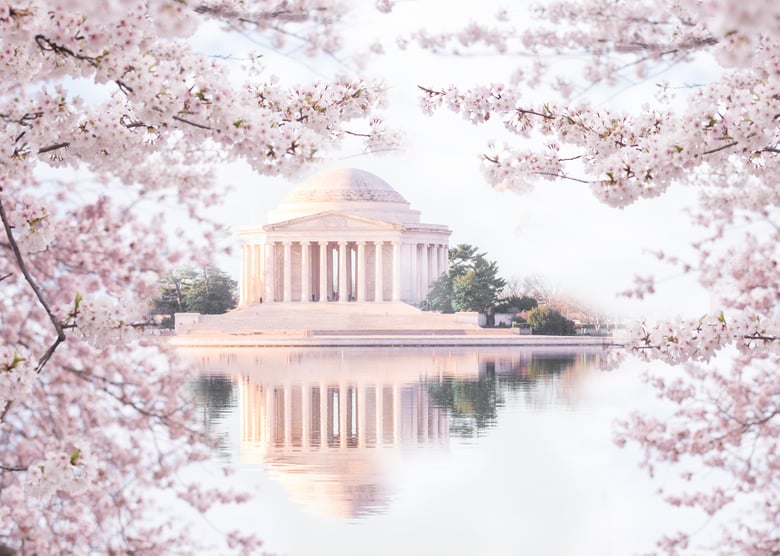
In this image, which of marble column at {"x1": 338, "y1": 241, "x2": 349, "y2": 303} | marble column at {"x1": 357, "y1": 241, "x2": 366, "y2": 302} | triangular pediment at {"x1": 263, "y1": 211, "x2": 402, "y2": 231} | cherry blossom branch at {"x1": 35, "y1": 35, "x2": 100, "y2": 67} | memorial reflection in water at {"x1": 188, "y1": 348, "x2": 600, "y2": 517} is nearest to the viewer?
cherry blossom branch at {"x1": 35, "y1": 35, "x2": 100, "y2": 67}

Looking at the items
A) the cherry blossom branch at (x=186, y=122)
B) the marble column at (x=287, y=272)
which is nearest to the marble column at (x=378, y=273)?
the marble column at (x=287, y=272)

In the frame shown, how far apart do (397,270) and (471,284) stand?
62.5ft

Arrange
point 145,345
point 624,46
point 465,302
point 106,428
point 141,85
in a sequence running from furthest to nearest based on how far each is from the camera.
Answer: point 465,302, point 145,345, point 106,428, point 624,46, point 141,85

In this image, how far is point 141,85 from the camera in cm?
606

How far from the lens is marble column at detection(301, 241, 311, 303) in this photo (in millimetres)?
94062

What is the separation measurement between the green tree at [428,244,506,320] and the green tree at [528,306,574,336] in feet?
33.4

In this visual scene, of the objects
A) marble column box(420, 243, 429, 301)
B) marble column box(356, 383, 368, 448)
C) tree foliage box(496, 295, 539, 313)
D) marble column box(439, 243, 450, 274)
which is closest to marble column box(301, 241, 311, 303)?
marble column box(420, 243, 429, 301)

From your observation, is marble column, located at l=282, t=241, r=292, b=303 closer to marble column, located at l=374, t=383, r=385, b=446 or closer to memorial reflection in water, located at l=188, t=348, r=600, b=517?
memorial reflection in water, located at l=188, t=348, r=600, b=517

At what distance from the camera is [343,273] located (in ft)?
304

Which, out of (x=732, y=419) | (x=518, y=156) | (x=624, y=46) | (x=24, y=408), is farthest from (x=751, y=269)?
(x=24, y=408)

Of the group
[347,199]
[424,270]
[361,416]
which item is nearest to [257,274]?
[347,199]

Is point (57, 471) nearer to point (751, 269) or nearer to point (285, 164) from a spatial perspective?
point (285, 164)

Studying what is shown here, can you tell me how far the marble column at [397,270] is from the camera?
94000mm

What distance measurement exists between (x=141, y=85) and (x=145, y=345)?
5.33 meters
